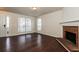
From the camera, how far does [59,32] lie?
5883 millimetres

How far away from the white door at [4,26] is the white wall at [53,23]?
2843 mm

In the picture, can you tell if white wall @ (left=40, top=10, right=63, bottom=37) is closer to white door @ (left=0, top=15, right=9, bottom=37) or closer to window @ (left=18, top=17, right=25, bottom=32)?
window @ (left=18, top=17, right=25, bottom=32)

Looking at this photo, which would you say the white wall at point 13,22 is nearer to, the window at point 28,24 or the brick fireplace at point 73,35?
the window at point 28,24

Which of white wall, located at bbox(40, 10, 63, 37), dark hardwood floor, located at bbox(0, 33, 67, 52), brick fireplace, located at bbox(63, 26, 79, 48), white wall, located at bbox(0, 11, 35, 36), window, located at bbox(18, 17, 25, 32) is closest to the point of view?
dark hardwood floor, located at bbox(0, 33, 67, 52)

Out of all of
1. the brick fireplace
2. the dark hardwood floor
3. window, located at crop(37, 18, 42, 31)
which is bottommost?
the dark hardwood floor

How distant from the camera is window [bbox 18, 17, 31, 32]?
25.4ft

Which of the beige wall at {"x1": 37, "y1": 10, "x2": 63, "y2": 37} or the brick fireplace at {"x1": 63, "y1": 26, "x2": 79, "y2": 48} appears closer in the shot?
the brick fireplace at {"x1": 63, "y1": 26, "x2": 79, "y2": 48}

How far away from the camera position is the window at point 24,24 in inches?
305

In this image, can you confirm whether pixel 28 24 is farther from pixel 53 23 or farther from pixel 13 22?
pixel 53 23

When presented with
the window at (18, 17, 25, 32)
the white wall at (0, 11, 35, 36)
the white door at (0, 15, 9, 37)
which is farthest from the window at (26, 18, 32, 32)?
the white door at (0, 15, 9, 37)

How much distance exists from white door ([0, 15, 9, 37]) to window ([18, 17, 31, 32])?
Answer: 4.29 ft

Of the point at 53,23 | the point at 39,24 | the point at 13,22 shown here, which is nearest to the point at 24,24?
the point at 39,24

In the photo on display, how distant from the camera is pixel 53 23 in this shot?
663cm

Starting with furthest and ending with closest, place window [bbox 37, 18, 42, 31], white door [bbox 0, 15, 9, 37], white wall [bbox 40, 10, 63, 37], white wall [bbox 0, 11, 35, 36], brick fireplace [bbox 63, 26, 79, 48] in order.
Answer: window [bbox 37, 18, 42, 31] < white wall [bbox 0, 11, 35, 36] < white door [bbox 0, 15, 9, 37] < white wall [bbox 40, 10, 63, 37] < brick fireplace [bbox 63, 26, 79, 48]
